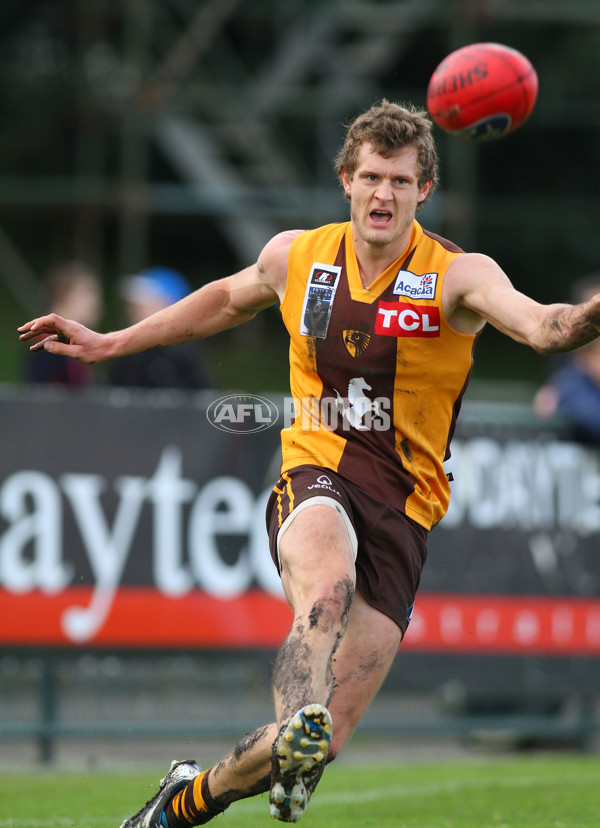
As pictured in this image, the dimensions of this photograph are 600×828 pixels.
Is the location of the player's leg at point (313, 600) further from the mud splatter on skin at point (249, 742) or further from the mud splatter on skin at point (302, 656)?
Result: the mud splatter on skin at point (249, 742)

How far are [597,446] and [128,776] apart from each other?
12.9 feet

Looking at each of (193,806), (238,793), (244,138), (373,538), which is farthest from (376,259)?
(244,138)

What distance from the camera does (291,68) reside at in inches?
734

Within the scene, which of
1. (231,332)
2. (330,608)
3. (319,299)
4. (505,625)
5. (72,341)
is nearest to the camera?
(330,608)

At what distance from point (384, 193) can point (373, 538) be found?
4.40 feet

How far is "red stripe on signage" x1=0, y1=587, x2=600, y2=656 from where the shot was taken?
26.9ft

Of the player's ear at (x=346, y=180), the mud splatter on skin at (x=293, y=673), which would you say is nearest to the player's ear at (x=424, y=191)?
the player's ear at (x=346, y=180)

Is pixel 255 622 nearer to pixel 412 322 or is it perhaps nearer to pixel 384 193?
pixel 412 322

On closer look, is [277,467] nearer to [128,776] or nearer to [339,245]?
[128,776]

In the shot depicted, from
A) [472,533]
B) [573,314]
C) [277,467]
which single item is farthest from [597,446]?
[573,314]

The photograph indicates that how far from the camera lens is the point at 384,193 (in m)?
5.07

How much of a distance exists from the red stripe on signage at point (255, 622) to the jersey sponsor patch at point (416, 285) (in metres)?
3.84

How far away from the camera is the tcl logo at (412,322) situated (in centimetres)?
509

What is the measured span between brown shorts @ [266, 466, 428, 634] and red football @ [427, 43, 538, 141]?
2291mm
